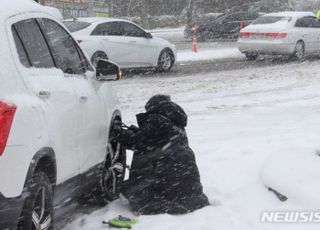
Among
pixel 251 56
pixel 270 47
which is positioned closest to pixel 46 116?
pixel 270 47

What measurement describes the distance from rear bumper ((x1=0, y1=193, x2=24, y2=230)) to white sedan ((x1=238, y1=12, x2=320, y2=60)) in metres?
17.5

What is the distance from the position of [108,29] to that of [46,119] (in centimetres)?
1322

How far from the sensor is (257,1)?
49.3 m

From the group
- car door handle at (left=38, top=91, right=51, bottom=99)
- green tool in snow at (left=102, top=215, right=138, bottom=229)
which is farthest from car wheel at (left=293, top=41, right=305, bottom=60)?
car door handle at (left=38, top=91, right=51, bottom=99)

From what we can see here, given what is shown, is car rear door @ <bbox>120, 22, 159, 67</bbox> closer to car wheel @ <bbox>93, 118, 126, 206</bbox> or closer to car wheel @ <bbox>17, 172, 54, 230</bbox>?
car wheel @ <bbox>93, 118, 126, 206</bbox>

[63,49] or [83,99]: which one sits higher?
[63,49]

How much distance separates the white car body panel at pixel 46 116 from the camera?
3602 mm

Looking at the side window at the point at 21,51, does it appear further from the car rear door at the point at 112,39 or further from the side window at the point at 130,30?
the side window at the point at 130,30

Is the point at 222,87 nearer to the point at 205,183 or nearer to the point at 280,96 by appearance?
the point at 280,96

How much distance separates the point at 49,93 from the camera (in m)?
4.25

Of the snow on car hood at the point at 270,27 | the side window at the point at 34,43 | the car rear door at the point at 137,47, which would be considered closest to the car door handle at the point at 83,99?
the side window at the point at 34,43

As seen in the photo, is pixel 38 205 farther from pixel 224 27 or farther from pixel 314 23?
pixel 224 27

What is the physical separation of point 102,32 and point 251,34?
6090 mm

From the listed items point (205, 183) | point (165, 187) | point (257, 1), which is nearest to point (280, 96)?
point (205, 183)
